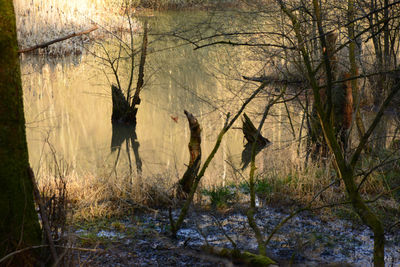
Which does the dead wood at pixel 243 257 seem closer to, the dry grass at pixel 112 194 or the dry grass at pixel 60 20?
the dry grass at pixel 112 194

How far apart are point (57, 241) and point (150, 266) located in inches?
43.9

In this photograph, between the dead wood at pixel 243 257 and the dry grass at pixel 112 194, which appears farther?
the dry grass at pixel 112 194

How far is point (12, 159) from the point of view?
10.1 ft

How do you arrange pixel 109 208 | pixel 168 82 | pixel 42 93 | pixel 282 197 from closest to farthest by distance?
pixel 109 208
pixel 282 197
pixel 42 93
pixel 168 82

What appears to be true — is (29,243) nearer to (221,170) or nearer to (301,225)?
(301,225)

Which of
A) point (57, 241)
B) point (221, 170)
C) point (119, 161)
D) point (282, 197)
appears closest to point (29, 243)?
point (57, 241)

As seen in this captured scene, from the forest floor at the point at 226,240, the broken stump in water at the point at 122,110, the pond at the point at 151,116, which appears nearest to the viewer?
the forest floor at the point at 226,240

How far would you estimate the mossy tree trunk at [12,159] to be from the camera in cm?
304

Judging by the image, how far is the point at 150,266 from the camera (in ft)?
13.5

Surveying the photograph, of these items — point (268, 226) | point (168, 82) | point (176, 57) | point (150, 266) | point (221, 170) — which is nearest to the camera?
point (150, 266)

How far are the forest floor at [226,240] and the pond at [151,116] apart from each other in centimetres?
174

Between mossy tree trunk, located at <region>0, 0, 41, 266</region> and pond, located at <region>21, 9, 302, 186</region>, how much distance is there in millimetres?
3741

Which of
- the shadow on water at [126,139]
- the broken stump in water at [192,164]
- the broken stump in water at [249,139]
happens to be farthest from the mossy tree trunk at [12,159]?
the shadow on water at [126,139]

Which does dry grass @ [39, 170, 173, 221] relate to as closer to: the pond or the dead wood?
the pond
